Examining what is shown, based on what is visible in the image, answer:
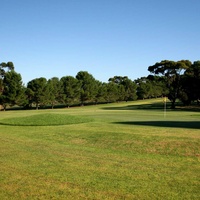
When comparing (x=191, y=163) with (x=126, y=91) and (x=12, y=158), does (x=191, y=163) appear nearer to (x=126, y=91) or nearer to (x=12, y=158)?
(x=12, y=158)

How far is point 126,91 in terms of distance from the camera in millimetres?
110938

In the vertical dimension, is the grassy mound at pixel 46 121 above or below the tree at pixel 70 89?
below

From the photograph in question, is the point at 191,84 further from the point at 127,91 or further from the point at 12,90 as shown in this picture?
the point at 127,91

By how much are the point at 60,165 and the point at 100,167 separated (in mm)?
1563

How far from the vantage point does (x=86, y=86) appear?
313ft

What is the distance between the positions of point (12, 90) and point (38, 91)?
340 inches

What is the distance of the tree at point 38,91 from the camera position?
267ft

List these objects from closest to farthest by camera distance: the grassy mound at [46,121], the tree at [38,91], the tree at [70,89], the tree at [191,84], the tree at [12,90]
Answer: the grassy mound at [46,121] → the tree at [191,84] → the tree at [12,90] → the tree at [38,91] → the tree at [70,89]

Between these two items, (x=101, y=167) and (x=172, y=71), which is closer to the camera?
(x=101, y=167)

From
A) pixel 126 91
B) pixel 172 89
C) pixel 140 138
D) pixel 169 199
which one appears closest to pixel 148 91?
pixel 126 91

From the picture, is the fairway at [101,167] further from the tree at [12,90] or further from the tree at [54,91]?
the tree at [54,91]

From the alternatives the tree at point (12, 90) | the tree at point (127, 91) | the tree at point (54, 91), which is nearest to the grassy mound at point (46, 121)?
the tree at point (12, 90)

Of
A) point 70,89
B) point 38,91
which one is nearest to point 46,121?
point 38,91

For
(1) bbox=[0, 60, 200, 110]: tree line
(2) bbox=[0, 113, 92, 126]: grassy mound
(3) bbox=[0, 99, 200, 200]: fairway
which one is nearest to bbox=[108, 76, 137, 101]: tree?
(1) bbox=[0, 60, 200, 110]: tree line
